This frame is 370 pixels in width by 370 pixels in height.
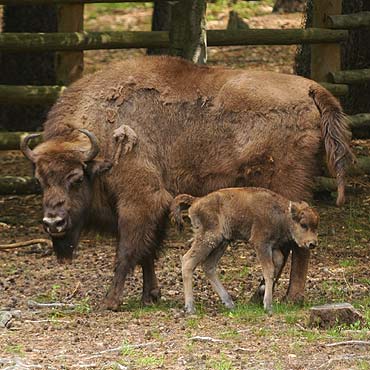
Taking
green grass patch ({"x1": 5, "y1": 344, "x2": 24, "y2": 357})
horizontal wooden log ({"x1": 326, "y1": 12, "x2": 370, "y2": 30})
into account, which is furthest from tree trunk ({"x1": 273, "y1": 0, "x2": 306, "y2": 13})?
green grass patch ({"x1": 5, "y1": 344, "x2": 24, "y2": 357})

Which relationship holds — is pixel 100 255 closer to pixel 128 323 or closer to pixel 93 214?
pixel 93 214

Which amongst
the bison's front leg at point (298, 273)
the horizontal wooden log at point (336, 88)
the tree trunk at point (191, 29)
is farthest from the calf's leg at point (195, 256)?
the horizontal wooden log at point (336, 88)

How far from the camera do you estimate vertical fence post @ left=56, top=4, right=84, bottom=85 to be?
11.5 meters

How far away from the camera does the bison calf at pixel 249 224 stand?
26.3 ft

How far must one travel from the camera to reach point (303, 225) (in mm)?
8055

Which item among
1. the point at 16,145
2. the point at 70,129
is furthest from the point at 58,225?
the point at 16,145

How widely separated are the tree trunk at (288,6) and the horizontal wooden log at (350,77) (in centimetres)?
1059

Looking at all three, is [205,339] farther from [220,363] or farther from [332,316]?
[332,316]

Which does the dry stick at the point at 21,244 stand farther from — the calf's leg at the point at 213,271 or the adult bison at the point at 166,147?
the calf's leg at the point at 213,271

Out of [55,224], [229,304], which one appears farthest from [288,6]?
[55,224]

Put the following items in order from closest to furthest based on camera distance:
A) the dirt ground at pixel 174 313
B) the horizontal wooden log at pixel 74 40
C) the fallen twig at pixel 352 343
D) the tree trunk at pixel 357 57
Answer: the dirt ground at pixel 174 313
the fallen twig at pixel 352 343
the horizontal wooden log at pixel 74 40
the tree trunk at pixel 357 57

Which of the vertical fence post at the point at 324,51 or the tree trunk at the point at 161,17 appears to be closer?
the vertical fence post at the point at 324,51

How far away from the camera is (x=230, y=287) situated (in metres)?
9.18

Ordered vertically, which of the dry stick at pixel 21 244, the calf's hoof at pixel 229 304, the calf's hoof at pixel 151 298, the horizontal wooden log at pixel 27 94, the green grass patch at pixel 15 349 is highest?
the horizontal wooden log at pixel 27 94
